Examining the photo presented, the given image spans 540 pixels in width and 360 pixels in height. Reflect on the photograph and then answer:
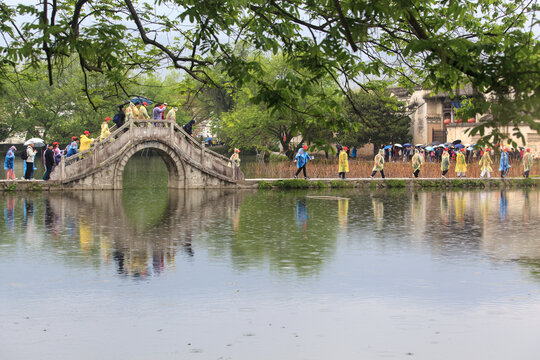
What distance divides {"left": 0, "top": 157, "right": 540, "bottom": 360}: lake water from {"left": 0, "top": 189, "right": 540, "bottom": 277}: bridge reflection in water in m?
0.07

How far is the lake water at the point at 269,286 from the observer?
907 centimetres

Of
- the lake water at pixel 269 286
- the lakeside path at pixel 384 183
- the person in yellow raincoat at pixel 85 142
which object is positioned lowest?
the lake water at pixel 269 286

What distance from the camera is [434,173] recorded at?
1655 inches

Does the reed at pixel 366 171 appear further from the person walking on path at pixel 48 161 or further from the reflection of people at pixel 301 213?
the person walking on path at pixel 48 161

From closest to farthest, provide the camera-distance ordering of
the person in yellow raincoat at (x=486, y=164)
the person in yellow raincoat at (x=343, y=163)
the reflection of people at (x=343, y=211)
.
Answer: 1. the reflection of people at (x=343, y=211)
2. the person in yellow raincoat at (x=343, y=163)
3. the person in yellow raincoat at (x=486, y=164)

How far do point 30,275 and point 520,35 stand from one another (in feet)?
29.1

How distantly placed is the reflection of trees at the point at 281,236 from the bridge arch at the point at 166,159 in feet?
26.5

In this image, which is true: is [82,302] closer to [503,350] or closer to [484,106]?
[503,350]

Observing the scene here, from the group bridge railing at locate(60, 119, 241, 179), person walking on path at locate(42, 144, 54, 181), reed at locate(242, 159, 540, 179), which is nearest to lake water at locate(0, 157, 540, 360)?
bridge railing at locate(60, 119, 241, 179)

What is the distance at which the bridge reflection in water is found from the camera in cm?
1539

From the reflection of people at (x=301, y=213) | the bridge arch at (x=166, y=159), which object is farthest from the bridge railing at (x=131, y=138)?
the reflection of people at (x=301, y=213)

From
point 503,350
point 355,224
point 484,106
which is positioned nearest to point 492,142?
point 484,106

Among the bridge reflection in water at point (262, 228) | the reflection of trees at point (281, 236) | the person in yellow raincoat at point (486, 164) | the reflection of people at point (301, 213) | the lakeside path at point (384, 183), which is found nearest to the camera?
the reflection of trees at point (281, 236)

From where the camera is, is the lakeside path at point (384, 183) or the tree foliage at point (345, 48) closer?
the tree foliage at point (345, 48)
